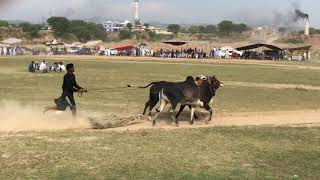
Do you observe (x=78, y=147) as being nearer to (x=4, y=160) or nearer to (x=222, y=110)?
(x=4, y=160)

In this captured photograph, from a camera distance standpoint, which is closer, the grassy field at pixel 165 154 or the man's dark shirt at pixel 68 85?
the grassy field at pixel 165 154

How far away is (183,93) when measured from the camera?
17.6 meters

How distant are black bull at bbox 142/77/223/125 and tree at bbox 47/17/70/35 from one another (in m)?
142

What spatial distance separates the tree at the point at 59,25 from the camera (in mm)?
157125

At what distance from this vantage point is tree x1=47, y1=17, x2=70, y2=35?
516 feet

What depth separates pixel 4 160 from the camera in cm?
1188

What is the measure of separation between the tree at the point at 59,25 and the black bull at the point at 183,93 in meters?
142

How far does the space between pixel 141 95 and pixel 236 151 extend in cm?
1588

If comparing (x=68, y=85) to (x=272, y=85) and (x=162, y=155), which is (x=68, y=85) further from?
(x=272, y=85)

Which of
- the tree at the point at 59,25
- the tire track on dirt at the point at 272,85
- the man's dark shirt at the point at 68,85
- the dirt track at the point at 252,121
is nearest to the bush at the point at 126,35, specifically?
the tree at the point at 59,25

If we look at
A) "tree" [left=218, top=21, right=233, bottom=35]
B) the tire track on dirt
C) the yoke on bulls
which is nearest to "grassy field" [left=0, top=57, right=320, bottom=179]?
the yoke on bulls

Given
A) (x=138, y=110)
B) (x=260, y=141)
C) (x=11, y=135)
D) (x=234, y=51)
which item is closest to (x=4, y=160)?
(x=11, y=135)

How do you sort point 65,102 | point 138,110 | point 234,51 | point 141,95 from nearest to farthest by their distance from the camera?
1. point 65,102
2. point 138,110
3. point 141,95
4. point 234,51

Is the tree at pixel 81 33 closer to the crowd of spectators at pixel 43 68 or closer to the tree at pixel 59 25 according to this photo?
the tree at pixel 59 25
